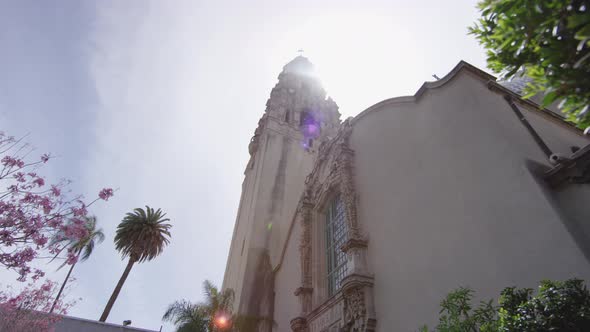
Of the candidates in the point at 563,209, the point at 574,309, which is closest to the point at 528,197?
the point at 563,209

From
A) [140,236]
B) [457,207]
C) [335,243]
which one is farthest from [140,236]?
[457,207]

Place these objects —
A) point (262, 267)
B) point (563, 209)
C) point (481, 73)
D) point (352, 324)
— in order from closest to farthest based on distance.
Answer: point (563, 209), point (481, 73), point (352, 324), point (262, 267)

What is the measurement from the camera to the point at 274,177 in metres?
24.1

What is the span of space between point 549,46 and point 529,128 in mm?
5928

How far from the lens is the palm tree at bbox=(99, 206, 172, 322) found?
27016 mm

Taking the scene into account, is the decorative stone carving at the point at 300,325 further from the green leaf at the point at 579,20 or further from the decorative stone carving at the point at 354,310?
the green leaf at the point at 579,20

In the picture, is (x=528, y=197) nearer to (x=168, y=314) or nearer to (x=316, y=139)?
(x=168, y=314)

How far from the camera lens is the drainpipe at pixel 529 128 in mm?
8023

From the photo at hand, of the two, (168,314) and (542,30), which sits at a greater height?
(168,314)

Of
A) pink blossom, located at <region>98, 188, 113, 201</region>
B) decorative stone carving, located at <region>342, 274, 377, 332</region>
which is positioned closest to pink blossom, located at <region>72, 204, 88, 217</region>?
pink blossom, located at <region>98, 188, 113, 201</region>

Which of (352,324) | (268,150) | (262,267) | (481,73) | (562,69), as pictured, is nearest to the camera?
(562,69)

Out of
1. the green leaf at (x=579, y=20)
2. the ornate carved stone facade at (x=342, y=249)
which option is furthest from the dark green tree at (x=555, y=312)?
the ornate carved stone facade at (x=342, y=249)

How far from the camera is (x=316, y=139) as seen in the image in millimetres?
28547

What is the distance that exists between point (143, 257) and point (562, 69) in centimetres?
2874
